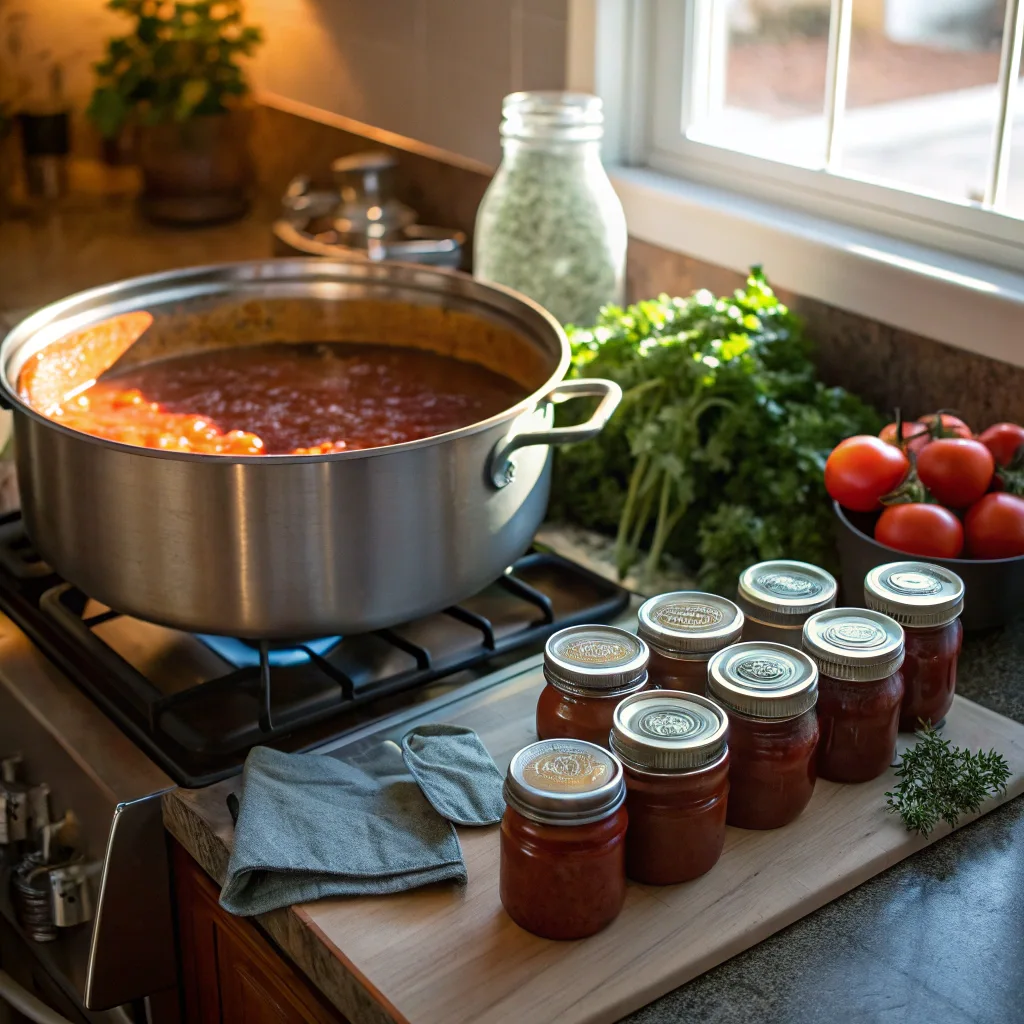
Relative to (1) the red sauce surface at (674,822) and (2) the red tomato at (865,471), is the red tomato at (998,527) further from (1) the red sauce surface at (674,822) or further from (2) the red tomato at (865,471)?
(1) the red sauce surface at (674,822)

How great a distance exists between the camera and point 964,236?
1433 millimetres

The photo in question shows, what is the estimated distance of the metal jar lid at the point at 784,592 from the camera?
1.05 metres

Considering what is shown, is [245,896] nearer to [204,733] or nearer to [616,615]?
[204,733]

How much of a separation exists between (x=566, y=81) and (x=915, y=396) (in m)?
0.67

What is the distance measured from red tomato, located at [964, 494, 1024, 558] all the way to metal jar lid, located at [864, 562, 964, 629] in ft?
0.34

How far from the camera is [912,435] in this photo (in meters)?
1.25

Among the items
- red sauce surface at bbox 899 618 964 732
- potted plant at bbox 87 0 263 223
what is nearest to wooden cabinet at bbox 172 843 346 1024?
red sauce surface at bbox 899 618 964 732

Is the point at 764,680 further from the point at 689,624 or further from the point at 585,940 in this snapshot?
the point at 585,940

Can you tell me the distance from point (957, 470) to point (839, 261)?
0.37 m

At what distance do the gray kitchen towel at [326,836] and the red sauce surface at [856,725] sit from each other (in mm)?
295

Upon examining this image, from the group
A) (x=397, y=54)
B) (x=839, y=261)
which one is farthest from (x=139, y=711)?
(x=397, y=54)

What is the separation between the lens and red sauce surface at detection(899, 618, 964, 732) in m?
1.05

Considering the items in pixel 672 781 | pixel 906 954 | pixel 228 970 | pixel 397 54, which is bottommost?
pixel 228 970

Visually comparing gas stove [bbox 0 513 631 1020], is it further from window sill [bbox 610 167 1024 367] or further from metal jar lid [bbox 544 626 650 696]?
window sill [bbox 610 167 1024 367]
